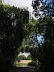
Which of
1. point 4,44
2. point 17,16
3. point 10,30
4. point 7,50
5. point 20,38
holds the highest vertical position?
point 17,16

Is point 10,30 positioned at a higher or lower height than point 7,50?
higher

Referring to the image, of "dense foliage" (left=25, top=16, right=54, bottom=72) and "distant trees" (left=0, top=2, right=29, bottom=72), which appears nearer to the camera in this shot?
"dense foliage" (left=25, top=16, right=54, bottom=72)

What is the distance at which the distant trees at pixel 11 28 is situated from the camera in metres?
13.3

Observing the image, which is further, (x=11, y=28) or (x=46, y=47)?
(x=11, y=28)

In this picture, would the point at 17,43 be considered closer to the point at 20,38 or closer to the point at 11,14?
the point at 20,38

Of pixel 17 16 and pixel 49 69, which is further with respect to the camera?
pixel 17 16

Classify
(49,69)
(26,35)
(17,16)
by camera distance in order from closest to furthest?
(49,69)
(17,16)
(26,35)

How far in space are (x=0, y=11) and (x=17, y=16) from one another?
2.66 meters

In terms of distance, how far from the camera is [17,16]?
15086 mm

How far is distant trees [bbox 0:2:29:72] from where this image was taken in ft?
43.6

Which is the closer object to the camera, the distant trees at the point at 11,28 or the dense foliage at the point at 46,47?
the dense foliage at the point at 46,47

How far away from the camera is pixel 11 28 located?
14.6 meters

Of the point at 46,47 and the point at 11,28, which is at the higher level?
the point at 11,28

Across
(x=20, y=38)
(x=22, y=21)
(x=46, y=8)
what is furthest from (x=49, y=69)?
(x=22, y=21)
